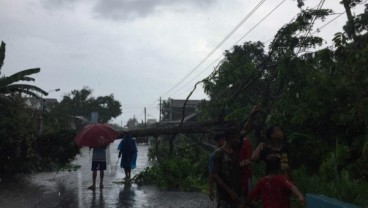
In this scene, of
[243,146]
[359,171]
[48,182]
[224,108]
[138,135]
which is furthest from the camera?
[138,135]

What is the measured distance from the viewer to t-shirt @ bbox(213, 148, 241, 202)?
19.2 feet

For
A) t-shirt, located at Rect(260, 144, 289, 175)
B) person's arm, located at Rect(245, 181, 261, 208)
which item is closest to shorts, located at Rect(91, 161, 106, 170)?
t-shirt, located at Rect(260, 144, 289, 175)

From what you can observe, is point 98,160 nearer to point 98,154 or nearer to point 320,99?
point 98,154

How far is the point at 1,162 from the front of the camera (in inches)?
580

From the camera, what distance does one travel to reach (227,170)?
5.88 m

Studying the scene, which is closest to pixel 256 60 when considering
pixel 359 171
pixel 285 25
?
pixel 285 25

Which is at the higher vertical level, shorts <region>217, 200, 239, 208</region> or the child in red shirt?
the child in red shirt

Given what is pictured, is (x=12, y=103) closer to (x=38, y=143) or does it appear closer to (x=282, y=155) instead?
(x=38, y=143)

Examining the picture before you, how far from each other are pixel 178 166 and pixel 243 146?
27.2ft

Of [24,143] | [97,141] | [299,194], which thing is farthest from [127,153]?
[299,194]

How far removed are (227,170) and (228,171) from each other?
2 cm

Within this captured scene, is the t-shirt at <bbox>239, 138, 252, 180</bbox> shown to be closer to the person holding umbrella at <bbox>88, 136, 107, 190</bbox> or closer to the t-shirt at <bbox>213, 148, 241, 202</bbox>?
the t-shirt at <bbox>213, 148, 241, 202</bbox>

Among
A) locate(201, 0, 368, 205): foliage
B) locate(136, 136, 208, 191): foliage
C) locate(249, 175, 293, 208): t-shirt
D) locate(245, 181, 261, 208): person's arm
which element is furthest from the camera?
locate(136, 136, 208, 191): foliage

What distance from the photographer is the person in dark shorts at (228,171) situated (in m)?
5.82
